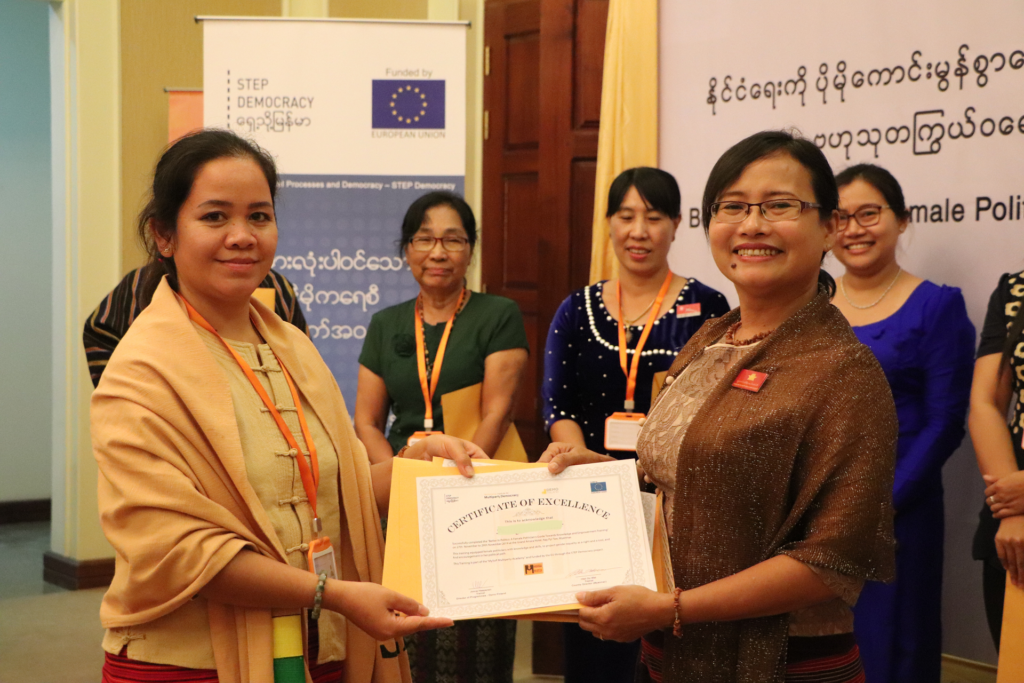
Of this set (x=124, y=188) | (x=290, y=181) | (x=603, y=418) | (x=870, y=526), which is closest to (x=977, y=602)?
(x=603, y=418)

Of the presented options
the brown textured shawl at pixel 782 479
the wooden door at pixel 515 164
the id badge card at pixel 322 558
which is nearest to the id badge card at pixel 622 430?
the brown textured shawl at pixel 782 479

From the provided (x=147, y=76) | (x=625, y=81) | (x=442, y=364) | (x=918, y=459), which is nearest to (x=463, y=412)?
(x=442, y=364)

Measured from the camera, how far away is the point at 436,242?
346cm

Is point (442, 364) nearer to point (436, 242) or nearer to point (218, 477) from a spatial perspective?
point (436, 242)

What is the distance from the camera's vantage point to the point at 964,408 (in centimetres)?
308

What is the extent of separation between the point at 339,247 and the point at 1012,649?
3338 millimetres

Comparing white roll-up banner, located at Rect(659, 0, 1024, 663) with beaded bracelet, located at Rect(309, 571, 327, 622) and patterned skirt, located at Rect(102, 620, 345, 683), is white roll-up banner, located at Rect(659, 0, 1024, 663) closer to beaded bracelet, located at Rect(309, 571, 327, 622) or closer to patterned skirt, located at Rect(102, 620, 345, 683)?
beaded bracelet, located at Rect(309, 571, 327, 622)

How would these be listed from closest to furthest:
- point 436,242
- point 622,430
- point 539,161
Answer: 1. point 622,430
2. point 436,242
3. point 539,161

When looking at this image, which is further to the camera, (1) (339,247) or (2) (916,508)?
(1) (339,247)

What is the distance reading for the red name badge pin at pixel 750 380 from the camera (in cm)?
165

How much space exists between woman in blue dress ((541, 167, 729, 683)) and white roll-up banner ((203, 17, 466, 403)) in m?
1.43

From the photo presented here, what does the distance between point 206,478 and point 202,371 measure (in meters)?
0.19

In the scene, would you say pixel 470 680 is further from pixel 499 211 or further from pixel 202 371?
pixel 499 211

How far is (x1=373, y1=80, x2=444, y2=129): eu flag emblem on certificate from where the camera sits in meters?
4.46
